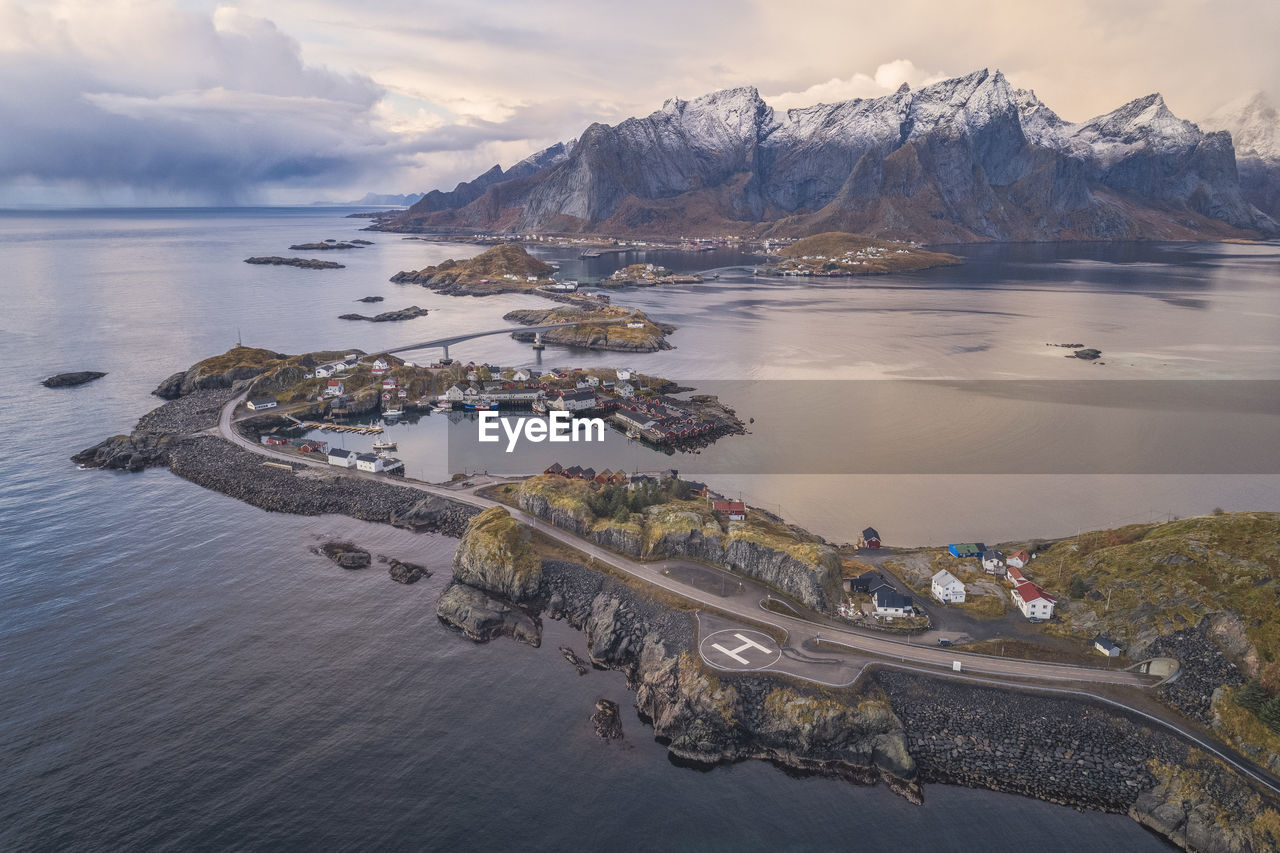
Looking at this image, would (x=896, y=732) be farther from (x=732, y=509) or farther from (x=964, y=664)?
(x=732, y=509)

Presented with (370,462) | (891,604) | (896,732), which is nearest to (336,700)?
(896,732)

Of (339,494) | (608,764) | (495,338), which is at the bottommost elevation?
(608,764)

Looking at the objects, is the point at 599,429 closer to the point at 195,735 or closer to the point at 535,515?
the point at 535,515

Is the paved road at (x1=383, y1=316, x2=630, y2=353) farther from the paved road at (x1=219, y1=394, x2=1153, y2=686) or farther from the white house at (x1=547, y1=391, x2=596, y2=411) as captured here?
the paved road at (x1=219, y1=394, x2=1153, y2=686)

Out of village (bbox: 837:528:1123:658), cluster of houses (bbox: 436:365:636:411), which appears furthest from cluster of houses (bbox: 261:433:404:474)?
village (bbox: 837:528:1123:658)

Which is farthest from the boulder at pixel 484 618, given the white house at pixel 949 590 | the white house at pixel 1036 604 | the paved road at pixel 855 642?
the white house at pixel 1036 604

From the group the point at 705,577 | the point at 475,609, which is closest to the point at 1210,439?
the point at 705,577

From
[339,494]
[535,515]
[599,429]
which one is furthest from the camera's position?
[599,429]
